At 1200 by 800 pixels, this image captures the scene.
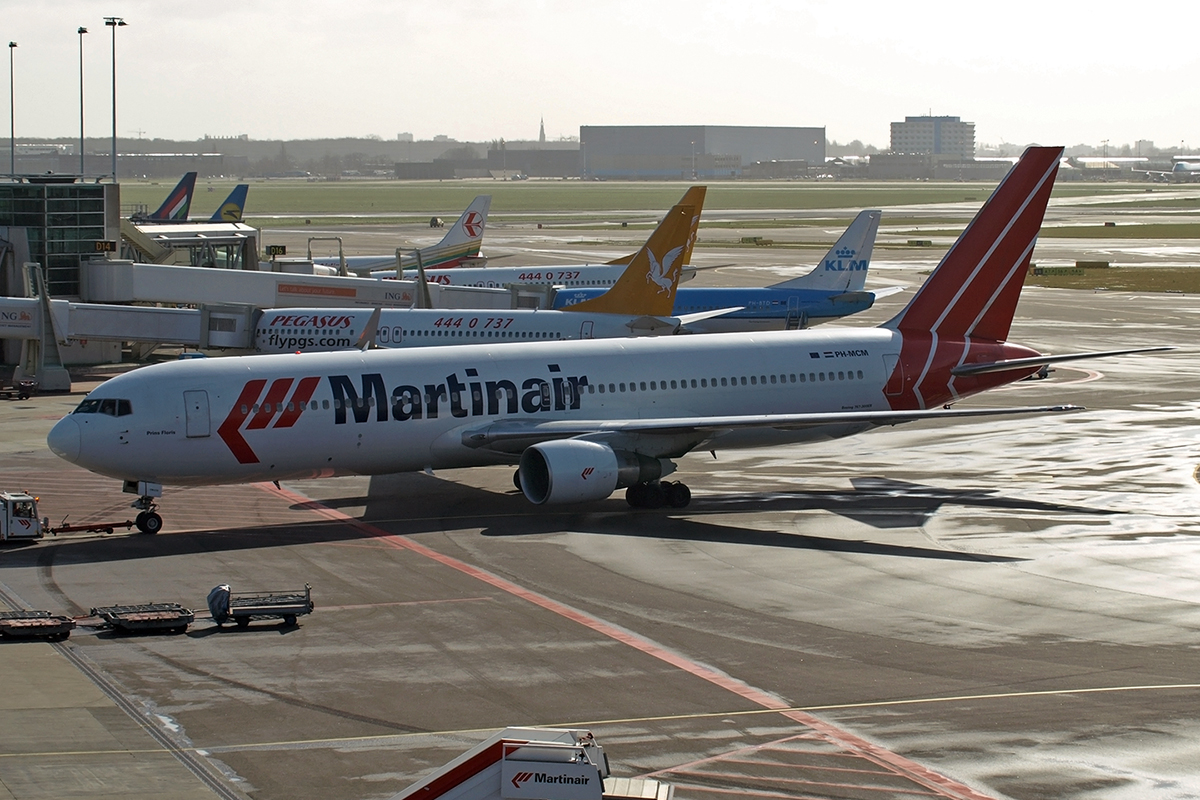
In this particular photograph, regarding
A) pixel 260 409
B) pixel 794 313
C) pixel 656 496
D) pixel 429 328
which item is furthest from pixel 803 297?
pixel 260 409

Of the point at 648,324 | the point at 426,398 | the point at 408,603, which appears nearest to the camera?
the point at 408,603

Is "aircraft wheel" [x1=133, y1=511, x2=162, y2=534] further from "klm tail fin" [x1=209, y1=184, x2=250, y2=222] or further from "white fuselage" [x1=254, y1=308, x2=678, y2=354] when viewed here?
"klm tail fin" [x1=209, y1=184, x2=250, y2=222]

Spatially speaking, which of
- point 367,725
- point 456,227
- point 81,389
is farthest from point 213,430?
point 456,227

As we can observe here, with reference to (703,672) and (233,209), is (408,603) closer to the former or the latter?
(703,672)

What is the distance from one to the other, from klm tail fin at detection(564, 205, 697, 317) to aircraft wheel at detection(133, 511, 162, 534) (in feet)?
85.6

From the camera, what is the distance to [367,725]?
20.8m

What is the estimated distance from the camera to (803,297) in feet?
253

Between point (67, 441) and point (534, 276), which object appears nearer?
point (67, 441)

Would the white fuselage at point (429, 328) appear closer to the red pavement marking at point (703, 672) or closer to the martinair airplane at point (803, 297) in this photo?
the martinair airplane at point (803, 297)

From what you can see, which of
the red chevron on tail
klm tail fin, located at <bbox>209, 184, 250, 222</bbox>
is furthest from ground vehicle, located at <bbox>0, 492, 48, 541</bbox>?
klm tail fin, located at <bbox>209, 184, 250, 222</bbox>

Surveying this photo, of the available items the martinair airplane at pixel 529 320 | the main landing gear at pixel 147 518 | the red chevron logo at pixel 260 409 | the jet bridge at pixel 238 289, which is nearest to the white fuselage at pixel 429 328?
the martinair airplane at pixel 529 320

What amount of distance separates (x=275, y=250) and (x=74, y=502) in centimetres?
5545

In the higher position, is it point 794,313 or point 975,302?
point 975,302

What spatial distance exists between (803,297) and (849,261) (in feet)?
10.1
